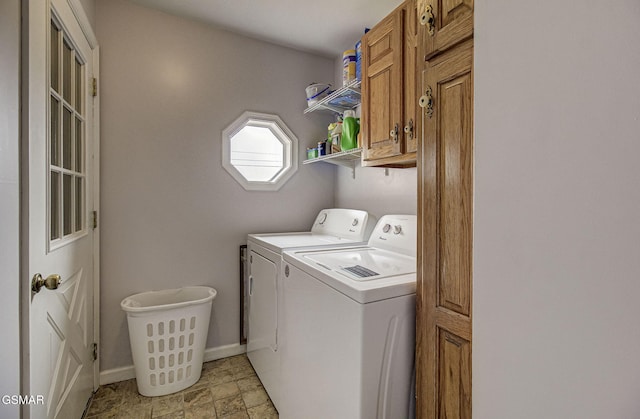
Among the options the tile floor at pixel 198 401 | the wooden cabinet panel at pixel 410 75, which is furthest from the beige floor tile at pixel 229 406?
the wooden cabinet panel at pixel 410 75

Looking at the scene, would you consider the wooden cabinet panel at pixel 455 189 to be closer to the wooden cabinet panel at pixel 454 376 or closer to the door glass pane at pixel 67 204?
the wooden cabinet panel at pixel 454 376

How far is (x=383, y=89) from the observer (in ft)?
5.30

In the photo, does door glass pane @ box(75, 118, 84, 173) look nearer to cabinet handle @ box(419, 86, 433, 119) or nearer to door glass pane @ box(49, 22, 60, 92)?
door glass pane @ box(49, 22, 60, 92)

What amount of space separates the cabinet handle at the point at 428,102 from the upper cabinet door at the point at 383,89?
496 millimetres

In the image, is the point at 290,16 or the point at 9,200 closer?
the point at 9,200

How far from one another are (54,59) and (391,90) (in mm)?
1571

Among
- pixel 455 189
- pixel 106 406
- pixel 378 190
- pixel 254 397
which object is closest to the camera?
pixel 455 189

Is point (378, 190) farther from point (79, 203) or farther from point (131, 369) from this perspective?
point (131, 369)

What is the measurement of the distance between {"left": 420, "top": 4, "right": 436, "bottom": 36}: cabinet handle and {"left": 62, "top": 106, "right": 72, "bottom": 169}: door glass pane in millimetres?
A: 1666

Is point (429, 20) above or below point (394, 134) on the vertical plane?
above

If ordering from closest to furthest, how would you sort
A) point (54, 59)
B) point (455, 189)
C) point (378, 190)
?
1. point (455, 189)
2. point (54, 59)
3. point (378, 190)

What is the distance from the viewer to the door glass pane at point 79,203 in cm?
163

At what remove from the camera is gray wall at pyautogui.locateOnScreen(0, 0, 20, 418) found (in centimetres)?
88

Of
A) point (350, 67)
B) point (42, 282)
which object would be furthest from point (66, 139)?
point (350, 67)
